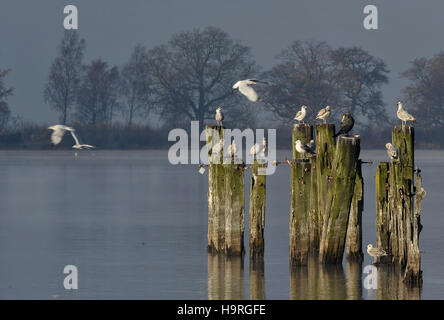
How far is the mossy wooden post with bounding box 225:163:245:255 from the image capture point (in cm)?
1992

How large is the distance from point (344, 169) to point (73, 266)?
7.10 m

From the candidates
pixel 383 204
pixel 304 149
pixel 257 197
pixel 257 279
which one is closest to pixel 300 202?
pixel 257 197

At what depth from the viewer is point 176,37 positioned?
10531 cm

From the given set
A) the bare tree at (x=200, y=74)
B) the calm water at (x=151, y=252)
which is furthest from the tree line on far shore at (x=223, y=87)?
the calm water at (x=151, y=252)

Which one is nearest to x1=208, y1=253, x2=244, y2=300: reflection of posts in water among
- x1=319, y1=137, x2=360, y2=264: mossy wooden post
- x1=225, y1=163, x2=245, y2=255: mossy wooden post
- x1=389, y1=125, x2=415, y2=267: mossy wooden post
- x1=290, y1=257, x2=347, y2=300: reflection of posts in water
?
x1=225, y1=163, x2=245, y2=255: mossy wooden post

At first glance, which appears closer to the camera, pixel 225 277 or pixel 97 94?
pixel 225 277

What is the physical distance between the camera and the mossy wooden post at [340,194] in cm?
1823

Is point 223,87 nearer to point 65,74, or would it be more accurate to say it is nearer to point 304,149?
point 65,74

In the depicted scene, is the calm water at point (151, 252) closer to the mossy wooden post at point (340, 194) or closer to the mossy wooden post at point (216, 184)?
the mossy wooden post at point (340, 194)

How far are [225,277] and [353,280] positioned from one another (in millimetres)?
2402

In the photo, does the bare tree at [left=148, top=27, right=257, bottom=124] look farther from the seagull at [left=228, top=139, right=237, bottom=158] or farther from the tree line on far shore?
the seagull at [left=228, top=139, right=237, bottom=158]

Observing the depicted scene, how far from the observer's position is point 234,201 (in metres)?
20.0

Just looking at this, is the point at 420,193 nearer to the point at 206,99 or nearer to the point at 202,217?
the point at 202,217
